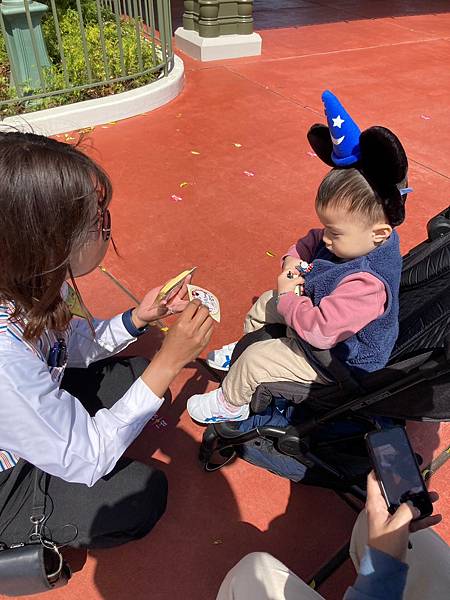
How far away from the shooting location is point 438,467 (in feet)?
7.75

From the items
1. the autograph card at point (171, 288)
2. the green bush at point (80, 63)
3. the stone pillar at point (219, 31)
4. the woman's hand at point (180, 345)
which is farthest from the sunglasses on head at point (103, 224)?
the stone pillar at point (219, 31)

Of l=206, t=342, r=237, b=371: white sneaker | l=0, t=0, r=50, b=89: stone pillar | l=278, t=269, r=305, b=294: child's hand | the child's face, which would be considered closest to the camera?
the child's face

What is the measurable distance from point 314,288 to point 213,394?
2.05 ft

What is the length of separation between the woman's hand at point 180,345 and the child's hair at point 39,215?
374mm

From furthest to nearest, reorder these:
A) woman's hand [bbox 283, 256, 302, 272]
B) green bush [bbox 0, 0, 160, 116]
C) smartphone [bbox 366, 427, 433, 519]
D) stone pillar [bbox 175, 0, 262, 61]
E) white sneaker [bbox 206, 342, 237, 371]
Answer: stone pillar [bbox 175, 0, 262, 61] < green bush [bbox 0, 0, 160, 116] < white sneaker [bbox 206, 342, 237, 371] < woman's hand [bbox 283, 256, 302, 272] < smartphone [bbox 366, 427, 433, 519]

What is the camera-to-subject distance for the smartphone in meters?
1.34

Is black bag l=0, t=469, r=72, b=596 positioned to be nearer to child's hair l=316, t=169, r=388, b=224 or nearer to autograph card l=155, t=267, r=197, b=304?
autograph card l=155, t=267, r=197, b=304

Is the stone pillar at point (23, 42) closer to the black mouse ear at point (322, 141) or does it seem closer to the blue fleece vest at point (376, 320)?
the black mouse ear at point (322, 141)

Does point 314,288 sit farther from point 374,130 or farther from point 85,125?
point 85,125

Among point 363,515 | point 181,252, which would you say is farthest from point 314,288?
point 181,252

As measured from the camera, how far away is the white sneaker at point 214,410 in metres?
2.22

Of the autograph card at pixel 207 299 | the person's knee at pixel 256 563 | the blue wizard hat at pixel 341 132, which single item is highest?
the blue wizard hat at pixel 341 132

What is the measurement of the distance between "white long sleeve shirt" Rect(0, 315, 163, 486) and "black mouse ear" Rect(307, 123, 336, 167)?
1140 millimetres

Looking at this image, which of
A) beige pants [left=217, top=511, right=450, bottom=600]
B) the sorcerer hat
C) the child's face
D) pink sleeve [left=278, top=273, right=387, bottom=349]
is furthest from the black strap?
the sorcerer hat
